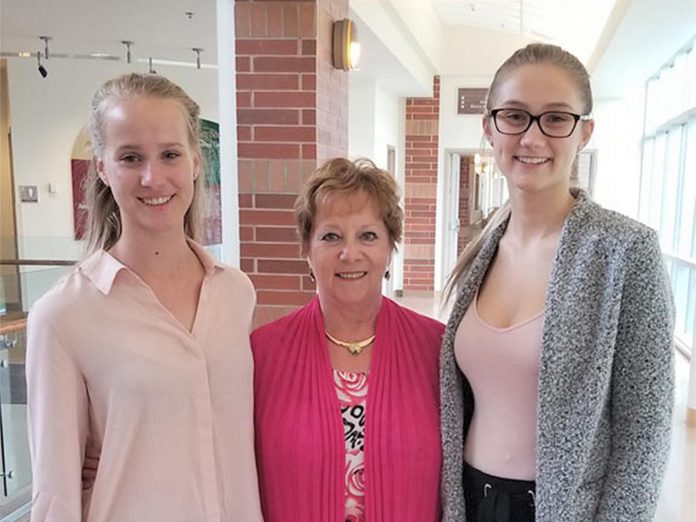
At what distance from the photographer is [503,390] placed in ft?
4.21

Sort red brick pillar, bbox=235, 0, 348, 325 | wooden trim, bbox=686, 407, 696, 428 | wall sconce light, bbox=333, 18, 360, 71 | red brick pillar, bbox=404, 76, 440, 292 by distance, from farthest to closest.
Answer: red brick pillar, bbox=404, 76, 440, 292 → wooden trim, bbox=686, 407, 696, 428 → wall sconce light, bbox=333, 18, 360, 71 → red brick pillar, bbox=235, 0, 348, 325

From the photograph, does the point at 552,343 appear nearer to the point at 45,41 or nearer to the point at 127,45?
the point at 127,45

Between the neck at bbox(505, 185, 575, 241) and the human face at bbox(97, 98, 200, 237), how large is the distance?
0.74 m

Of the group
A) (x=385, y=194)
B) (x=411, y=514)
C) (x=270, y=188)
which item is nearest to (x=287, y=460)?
(x=411, y=514)

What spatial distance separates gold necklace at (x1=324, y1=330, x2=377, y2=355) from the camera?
1.47 metres

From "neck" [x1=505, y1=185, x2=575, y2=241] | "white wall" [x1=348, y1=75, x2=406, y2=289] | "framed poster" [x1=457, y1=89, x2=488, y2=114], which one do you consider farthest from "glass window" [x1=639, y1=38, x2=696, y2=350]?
"neck" [x1=505, y1=185, x2=575, y2=241]

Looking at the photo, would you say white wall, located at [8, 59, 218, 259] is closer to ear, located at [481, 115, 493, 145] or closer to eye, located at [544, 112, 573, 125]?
ear, located at [481, 115, 493, 145]

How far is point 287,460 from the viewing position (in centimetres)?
134

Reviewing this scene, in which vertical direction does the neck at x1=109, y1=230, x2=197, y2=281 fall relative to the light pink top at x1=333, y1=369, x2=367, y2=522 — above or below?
above

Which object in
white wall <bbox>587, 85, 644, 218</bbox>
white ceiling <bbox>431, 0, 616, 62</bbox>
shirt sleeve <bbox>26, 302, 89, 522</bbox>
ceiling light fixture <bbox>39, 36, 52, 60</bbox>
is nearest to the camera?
shirt sleeve <bbox>26, 302, 89, 522</bbox>

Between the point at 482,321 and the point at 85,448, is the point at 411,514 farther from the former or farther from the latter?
the point at 85,448

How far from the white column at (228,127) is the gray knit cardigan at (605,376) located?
81.1 inches

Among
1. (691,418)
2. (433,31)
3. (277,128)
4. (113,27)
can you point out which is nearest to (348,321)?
(277,128)

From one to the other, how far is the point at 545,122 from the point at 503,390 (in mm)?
570
